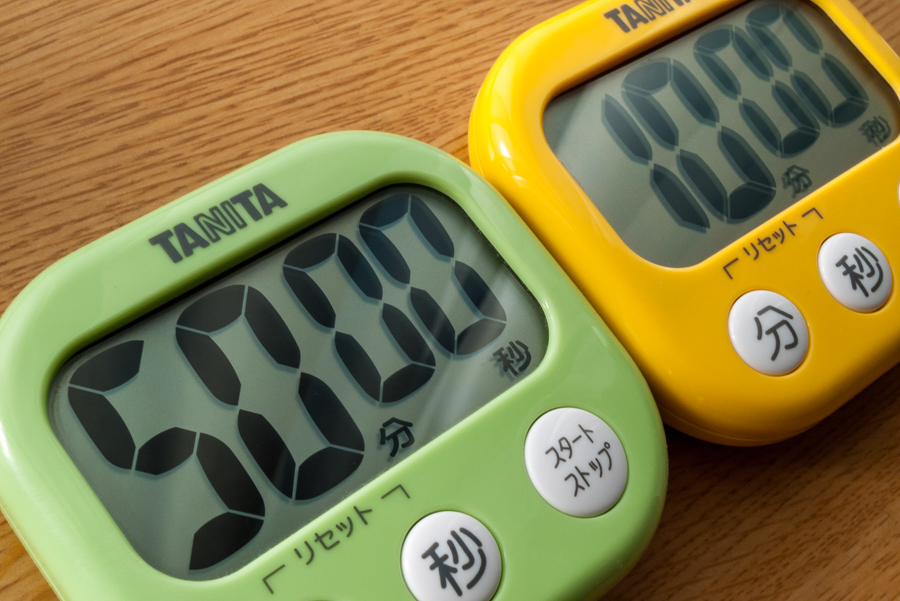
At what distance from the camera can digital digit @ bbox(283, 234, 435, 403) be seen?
1.19ft

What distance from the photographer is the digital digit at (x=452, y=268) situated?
380mm

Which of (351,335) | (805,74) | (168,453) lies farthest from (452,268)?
(805,74)

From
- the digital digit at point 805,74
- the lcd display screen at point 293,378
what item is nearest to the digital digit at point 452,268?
the lcd display screen at point 293,378

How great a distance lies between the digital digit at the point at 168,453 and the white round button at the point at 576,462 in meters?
0.13

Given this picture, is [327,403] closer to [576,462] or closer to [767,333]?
[576,462]

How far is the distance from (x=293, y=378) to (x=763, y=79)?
0.36 meters

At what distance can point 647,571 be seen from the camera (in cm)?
41

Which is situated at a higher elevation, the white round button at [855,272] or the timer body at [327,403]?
the timer body at [327,403]

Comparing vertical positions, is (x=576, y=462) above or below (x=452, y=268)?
below

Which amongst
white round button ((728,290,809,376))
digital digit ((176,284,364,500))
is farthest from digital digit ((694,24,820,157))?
digital digit ((176,284,364,500))

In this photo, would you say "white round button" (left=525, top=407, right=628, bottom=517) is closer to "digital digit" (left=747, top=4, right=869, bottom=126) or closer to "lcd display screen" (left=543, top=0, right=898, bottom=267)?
"lcd display screen" (left=543, top=0, right=898, bottom=267)

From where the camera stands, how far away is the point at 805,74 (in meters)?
0.49

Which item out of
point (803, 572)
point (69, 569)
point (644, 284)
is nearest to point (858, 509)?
point (803, 572)

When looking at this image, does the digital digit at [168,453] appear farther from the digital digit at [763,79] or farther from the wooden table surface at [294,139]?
the digital digit at [763,79]
